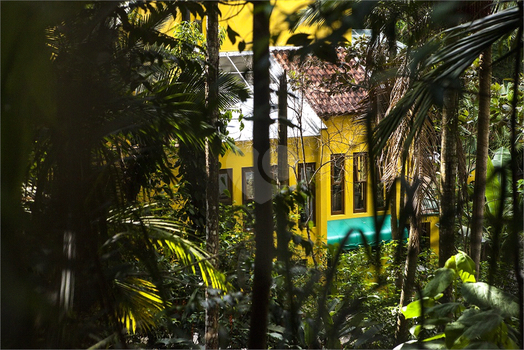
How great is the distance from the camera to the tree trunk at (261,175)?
39.4 inches

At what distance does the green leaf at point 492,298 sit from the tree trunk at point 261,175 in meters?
0.66

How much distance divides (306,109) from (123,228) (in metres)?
3.65

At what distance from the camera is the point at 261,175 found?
3.53ft

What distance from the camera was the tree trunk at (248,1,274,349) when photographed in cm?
100

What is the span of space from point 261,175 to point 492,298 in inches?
33.8

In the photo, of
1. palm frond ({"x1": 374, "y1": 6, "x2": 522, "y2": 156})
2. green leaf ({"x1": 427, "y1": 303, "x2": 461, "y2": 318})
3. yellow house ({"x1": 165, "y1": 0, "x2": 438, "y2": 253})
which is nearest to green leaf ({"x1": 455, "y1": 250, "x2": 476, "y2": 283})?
yellow house ({"x1": 165, "y1": 0, "x2": 438, "y2": 253})

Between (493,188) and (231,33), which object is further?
(493,188)

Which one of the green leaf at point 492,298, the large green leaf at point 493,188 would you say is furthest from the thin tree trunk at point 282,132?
the green leaf at point 492,298

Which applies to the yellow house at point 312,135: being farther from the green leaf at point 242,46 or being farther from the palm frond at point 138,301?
the palm frond at point 138,301

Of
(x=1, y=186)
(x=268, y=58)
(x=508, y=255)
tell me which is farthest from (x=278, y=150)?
(x=1, y=186)

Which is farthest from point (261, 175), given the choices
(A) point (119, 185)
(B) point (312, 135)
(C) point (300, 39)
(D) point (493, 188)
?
(B) point (312, 135)

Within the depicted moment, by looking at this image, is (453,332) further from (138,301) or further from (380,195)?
(380,195)

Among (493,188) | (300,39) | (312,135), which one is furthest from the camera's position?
(312,135)

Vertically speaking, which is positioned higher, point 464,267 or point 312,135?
point 312,135
